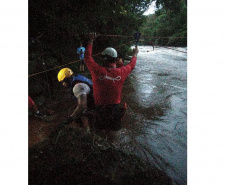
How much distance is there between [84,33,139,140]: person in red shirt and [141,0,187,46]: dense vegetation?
85 cm

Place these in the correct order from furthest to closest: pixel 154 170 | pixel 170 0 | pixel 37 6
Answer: pixel 170 0, pixel 37 6, pixel 154 170

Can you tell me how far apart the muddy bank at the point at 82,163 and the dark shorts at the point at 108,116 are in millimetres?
503

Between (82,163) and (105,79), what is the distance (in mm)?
1101

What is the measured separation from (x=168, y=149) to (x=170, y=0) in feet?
41.0

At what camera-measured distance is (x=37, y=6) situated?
384cm

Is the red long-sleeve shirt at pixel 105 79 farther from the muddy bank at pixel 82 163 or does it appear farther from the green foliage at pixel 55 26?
the green foliage at pixel 55 26

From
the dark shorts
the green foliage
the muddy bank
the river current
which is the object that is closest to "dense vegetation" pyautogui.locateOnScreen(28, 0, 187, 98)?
the green foliage

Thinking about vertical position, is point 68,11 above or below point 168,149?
above

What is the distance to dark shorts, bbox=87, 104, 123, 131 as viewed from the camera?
94.1 inches

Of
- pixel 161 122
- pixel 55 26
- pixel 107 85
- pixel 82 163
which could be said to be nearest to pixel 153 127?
pixel 161 122

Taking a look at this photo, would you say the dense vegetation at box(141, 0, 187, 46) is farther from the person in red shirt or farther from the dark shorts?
the dark shorts
